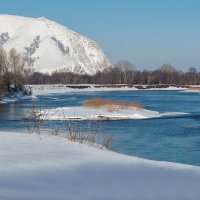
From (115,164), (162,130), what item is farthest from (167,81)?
(115,164)

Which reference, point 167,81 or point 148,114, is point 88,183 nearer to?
point 148,114

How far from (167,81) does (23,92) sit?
271 feet

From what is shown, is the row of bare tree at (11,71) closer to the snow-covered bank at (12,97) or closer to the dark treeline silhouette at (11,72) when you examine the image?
the dark treeline silhouette at (11,72)

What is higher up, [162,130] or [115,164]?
[115,164]

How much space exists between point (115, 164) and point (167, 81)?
467 feet

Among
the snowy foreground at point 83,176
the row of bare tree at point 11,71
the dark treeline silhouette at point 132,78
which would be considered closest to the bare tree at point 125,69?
the dark treeline silhouette at point 132,78

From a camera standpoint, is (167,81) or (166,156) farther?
(167,81)

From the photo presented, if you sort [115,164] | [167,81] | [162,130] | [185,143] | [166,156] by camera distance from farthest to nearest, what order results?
[167,81]
[162,130]
[185,143]
[166,156]
[115,164]

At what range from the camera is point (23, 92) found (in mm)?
71312

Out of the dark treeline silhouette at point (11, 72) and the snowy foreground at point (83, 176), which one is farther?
the dark treeline silhouette at point (11, 72)

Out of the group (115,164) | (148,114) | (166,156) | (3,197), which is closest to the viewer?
(3,197)

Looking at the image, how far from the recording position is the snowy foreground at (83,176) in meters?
4.84

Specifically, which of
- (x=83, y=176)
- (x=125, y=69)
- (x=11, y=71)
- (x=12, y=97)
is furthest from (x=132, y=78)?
(x=83, y=176)

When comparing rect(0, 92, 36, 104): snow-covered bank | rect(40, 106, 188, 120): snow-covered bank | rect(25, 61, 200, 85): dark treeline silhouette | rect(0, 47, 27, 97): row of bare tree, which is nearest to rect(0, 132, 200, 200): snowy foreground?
rect(40, 106, 188, 120): snow-covered bank
